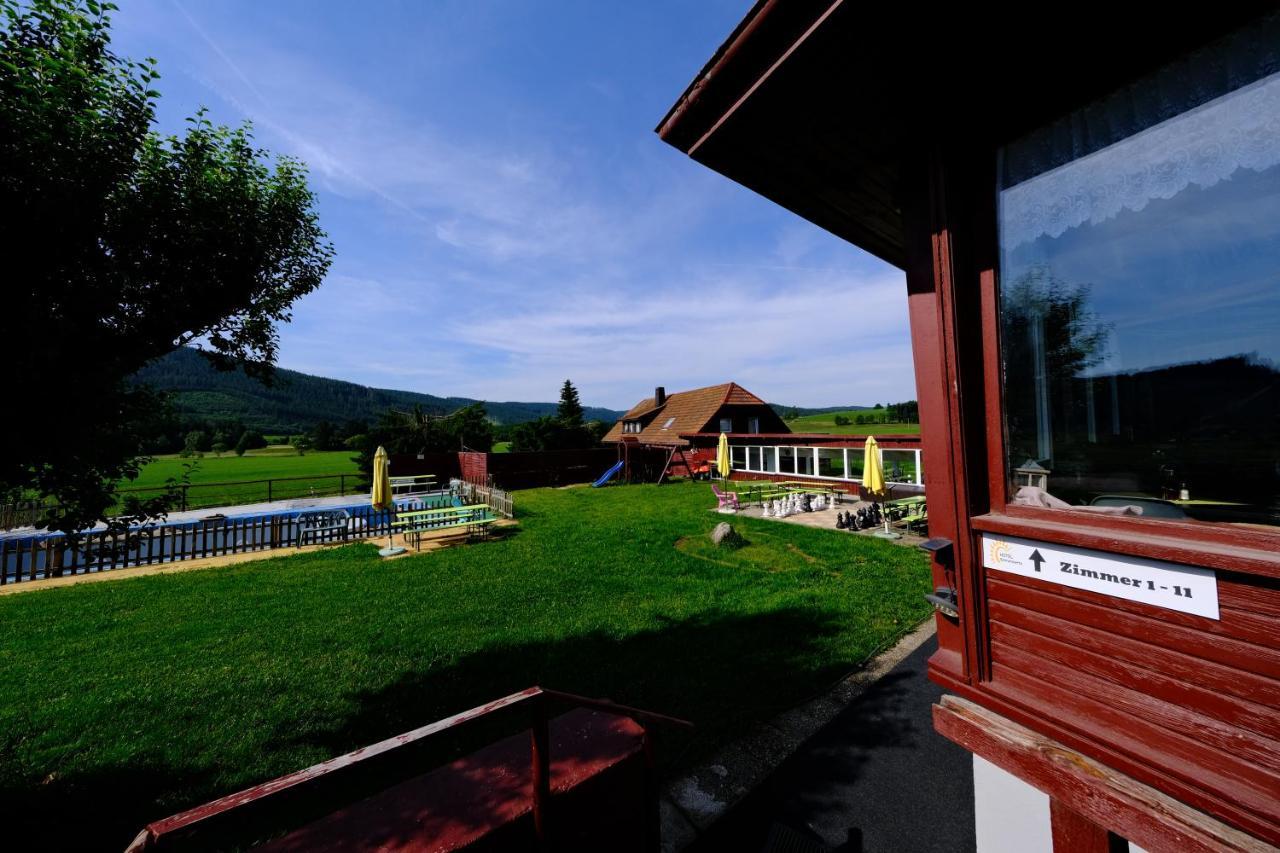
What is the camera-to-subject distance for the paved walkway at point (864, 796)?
343 cm

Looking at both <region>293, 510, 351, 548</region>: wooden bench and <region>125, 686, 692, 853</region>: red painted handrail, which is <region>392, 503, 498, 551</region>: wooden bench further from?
<region>125, 686, 692, 853</region>: red painted handrail

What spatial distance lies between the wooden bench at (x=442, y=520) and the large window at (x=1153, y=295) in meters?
13.4

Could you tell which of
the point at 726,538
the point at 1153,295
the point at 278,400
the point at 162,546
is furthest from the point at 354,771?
the point at 278,400

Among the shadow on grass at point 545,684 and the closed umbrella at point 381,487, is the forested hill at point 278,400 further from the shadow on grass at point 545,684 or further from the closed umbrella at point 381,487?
the shadow on grass at point 545,684

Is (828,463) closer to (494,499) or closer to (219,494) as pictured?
(494,499)

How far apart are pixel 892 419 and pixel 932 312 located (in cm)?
6542

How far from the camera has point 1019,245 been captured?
232 centimetres

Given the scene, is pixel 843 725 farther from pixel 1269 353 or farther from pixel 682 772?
pixel 1269 353

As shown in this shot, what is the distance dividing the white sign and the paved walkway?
8.18 feet

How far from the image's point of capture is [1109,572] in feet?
6.30

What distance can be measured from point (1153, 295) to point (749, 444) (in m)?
25.2

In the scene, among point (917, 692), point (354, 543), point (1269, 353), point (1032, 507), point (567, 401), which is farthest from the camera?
point (567, 401)

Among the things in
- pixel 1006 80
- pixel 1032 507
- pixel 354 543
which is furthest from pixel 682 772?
pixel 354 543

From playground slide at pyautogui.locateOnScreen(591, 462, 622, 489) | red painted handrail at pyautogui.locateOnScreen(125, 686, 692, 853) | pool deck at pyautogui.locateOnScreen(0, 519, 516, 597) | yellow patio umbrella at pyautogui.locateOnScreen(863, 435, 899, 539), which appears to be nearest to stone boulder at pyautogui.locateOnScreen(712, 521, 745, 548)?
yellow patio umbrella at pyautogui.locateOnScreen(863, 435, 899, 539)
